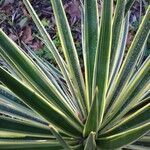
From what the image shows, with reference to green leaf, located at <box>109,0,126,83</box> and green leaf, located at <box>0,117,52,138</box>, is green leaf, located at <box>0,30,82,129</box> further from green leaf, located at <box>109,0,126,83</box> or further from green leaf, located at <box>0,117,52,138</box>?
green leaf, located at <box>109,0,126,83</box>

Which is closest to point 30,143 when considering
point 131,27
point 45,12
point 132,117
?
point 132,117

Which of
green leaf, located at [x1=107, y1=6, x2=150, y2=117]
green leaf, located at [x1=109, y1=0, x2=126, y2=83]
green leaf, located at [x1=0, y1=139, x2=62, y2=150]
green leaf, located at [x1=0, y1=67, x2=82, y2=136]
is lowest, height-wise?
green leaf, located at [x1=0, y1=139, x2=62, y2=150]

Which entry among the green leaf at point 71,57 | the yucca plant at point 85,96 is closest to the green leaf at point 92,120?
the yucca plant at point 85,96

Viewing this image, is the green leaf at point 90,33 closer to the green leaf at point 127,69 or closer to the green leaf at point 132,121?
the green leaf at point 127,69

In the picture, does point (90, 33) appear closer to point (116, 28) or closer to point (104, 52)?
point (116, 28)

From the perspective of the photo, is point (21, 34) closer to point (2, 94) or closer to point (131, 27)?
point (131, 27)

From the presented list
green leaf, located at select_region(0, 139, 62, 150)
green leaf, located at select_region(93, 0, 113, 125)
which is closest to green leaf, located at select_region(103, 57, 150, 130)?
green leaf, located at select_region(93, 0, 113, 125)

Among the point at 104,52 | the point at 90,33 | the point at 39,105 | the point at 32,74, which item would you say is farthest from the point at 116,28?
the point at 39,105
